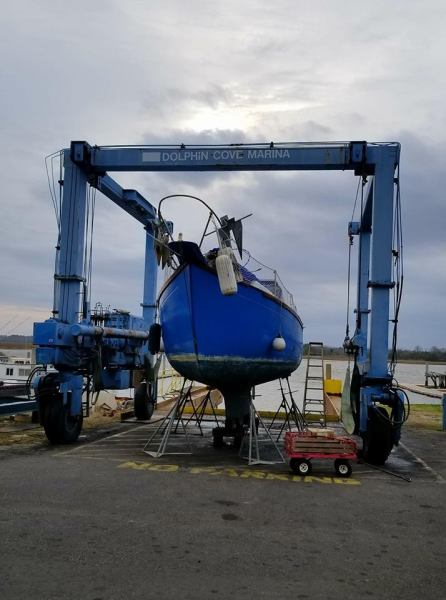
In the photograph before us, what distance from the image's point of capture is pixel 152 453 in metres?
10.8

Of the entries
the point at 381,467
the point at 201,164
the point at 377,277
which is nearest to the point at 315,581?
the point at 381,467

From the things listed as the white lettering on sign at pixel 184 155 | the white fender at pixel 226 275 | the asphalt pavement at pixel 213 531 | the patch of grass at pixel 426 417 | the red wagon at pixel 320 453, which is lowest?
the patch of grass at pixel 426 417

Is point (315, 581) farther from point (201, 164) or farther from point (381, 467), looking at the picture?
point (201, 164)

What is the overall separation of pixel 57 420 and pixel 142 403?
5.47 m

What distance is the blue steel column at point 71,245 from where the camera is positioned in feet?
40.2

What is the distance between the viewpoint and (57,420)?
11312 mm

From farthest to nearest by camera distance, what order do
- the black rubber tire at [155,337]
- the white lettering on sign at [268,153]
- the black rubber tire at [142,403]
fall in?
the black rubber tire at [142,403], the black rubber tire at [155,337], the white lettering on sign at [268,153]

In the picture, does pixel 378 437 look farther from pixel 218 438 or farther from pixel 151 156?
pixel 151 156

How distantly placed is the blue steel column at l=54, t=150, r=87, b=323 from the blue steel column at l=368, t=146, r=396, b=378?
6.45 metres

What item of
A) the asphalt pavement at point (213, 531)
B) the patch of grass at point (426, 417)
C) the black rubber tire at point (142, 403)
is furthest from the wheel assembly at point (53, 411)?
the patch of grass at point (426, 417)

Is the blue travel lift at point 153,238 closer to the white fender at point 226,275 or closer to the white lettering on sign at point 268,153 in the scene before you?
the white lettering on sign at point 268,153

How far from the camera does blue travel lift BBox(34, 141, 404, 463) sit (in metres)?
10.8

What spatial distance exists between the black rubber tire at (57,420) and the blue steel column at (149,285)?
7.69 metres

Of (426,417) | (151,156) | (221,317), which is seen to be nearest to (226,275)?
(221,317)
